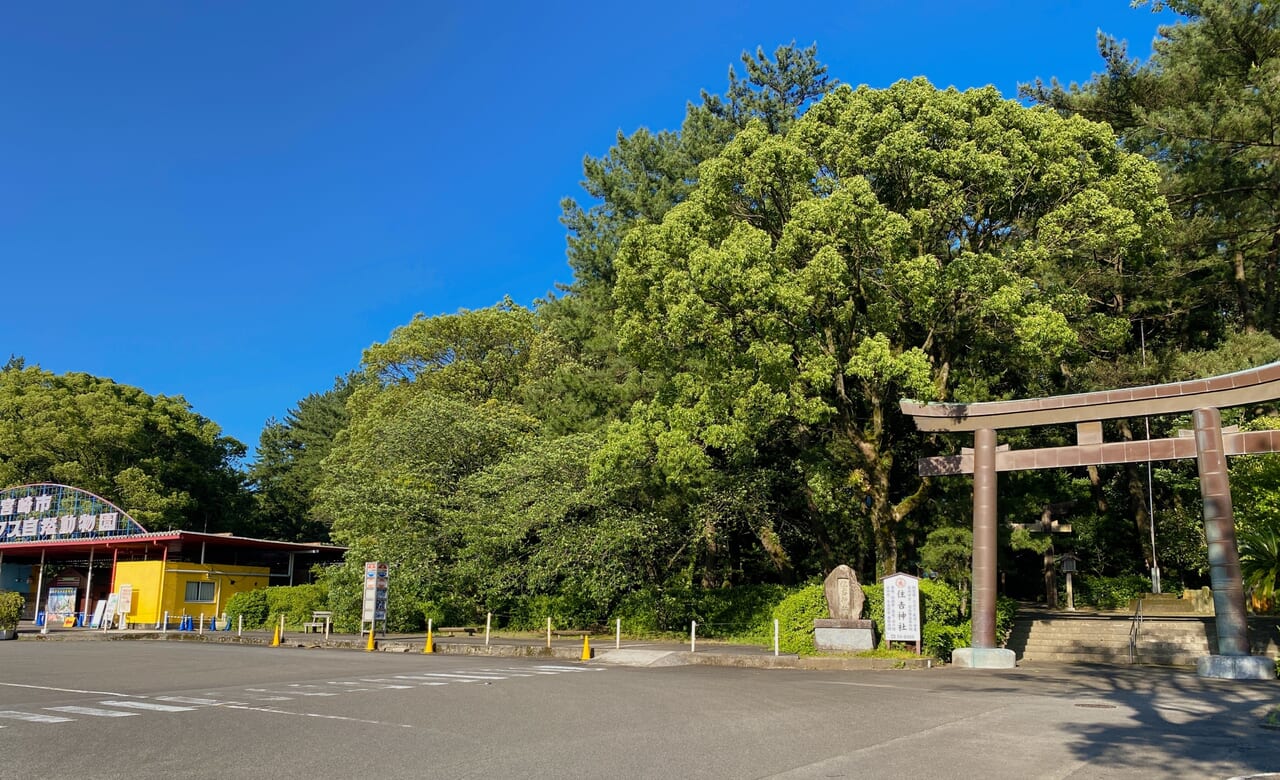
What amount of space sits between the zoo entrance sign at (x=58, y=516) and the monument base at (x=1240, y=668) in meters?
42.2

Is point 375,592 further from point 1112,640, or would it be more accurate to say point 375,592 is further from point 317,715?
point 1112,640

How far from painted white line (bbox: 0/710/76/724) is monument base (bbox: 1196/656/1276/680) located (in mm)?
17727

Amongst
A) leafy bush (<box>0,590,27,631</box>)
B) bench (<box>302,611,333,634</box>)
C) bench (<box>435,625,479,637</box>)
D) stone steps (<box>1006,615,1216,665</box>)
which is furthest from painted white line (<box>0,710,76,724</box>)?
leafy bush (<box>0,590,27,631</box>)

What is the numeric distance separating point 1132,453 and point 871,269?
7.03 metres

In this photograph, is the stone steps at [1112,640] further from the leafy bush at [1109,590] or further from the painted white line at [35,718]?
the painted white line at [35,718]

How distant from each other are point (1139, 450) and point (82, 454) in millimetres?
56319

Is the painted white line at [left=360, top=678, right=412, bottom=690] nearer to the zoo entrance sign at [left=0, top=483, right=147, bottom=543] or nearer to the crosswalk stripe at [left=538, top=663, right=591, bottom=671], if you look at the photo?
the crosswalk stripe at [left=538, top=663, right=591, bottom=671]

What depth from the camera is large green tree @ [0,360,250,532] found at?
5144 cm

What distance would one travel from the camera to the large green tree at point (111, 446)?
169 feet

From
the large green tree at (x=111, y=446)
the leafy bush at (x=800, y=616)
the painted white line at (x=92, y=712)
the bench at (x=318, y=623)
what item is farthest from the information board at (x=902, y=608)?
the large green tree at (x=111, y=446)

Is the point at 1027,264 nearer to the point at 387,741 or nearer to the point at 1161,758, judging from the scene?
the point at 1161,758

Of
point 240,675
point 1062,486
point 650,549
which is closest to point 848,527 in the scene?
point 650,549

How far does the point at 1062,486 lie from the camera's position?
30.1 m

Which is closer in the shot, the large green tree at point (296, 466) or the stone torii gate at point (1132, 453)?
the stone torii gate at point (1132, 453)
